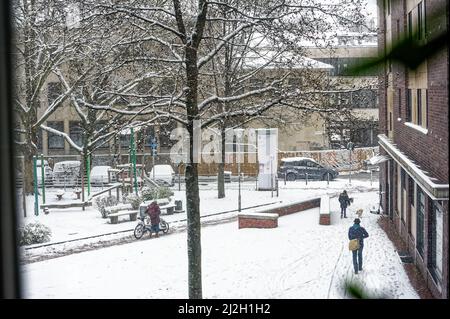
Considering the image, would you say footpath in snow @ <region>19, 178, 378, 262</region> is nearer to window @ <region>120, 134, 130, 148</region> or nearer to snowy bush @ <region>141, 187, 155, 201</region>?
snowy bush @ <region>141, 187, 155, 201</region>

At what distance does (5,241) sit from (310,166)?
11743mm

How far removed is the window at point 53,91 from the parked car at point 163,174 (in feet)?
9.11

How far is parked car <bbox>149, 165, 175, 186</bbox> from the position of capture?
12570mm

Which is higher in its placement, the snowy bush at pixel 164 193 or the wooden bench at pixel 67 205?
the snowy bush at pixel 164 193

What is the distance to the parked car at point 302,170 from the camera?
1228 centimetres

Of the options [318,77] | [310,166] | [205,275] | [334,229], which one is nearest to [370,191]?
[310,166]

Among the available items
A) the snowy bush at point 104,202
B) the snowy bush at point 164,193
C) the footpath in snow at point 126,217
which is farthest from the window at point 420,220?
the snowy bush at point 104,202

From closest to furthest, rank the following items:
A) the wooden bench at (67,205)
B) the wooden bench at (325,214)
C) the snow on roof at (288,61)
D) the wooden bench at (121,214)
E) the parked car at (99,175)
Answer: the snow on roof at (288,61) → the wooden bench at (325,214) → the wooden bench at (121,214) → the wooden bench at (67,205) → the parked car at (99,175)

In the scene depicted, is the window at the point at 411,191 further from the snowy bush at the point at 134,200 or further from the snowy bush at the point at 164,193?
the snowy bush at the point at 134,200

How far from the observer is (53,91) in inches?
446

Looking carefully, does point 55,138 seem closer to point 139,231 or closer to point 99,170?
point 99,170

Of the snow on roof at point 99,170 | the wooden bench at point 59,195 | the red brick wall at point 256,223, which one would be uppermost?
the snow on roof at point 99,170

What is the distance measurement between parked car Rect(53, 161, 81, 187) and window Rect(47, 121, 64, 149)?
17.6 inches
